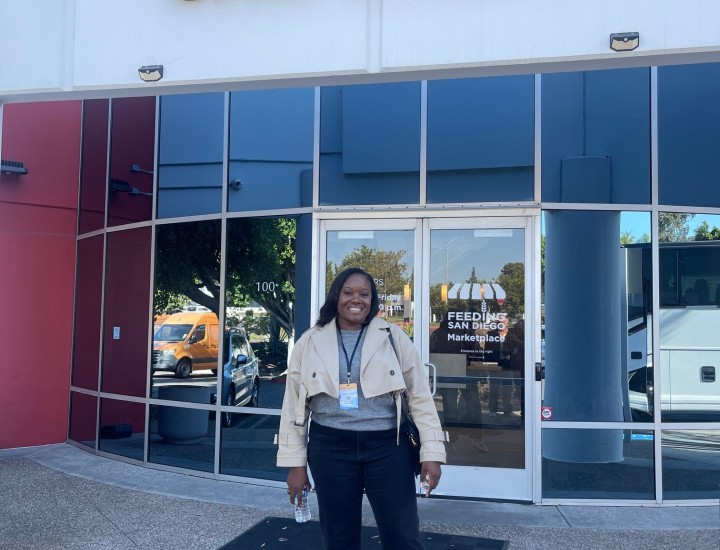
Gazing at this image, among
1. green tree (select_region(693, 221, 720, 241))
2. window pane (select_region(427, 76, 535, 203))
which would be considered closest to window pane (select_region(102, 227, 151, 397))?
window pane (select_region(427, 76, 535, 203))

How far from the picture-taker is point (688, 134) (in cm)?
620

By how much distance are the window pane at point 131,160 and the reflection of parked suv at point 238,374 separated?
1.78 m

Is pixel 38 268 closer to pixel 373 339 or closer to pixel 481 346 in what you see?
pixel 481 346

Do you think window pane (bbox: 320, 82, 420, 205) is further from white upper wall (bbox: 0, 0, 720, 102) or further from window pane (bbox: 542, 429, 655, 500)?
window pane (bbox: 542, 429, 655, 500)

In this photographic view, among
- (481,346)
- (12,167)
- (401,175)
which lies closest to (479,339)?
(481,346)

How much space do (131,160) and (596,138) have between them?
496 centimetres

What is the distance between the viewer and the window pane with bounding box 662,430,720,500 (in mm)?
5961

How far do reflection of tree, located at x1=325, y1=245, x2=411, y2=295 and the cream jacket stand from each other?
2.99 meters

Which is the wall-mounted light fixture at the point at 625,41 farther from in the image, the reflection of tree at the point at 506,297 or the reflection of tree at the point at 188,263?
the reflection of tree at the point at 188,263

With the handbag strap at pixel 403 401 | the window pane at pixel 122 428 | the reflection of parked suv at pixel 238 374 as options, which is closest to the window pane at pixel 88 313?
the window pane at pixel 122 428

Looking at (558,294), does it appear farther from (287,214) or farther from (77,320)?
(77,320)

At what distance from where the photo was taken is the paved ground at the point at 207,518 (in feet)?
16.2

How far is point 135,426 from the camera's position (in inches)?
292

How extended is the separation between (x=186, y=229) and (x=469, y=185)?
2.94 meters
